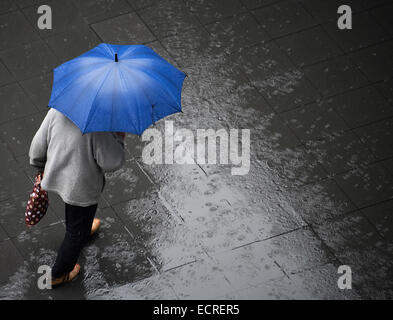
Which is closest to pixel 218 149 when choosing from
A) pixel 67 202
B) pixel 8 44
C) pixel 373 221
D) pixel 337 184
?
pixel 337 184

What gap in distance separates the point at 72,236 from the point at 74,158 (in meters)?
0.79

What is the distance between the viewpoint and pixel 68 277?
5.99 m

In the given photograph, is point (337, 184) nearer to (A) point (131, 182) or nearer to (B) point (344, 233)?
(B) point (344, 233)

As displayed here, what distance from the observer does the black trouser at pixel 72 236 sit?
5.54 m

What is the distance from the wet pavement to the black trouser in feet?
0.86

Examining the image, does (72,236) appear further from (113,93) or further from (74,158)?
(113,93)

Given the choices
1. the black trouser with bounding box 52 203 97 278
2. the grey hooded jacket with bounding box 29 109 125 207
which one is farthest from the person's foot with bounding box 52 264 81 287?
the grey hooded jacket with bounding box 29 109 125 207

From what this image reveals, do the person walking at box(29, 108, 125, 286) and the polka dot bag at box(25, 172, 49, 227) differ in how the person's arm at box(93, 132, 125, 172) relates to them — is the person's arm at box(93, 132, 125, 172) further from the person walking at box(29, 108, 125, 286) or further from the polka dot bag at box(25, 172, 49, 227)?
the polka dot bag at box(25, 172, 49, 227)

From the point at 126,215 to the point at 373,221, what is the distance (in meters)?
2.24

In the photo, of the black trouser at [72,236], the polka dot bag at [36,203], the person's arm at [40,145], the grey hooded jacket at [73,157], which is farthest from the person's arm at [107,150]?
the polka dot bag at [36,203]

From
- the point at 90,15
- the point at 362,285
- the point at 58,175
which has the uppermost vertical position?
the point at 58,175

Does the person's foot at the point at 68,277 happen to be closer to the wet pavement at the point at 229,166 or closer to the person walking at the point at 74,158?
the wet pavement at the point at 229,166

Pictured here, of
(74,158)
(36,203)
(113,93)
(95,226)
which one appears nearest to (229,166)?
(95,226)

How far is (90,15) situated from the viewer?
8.38 meters
